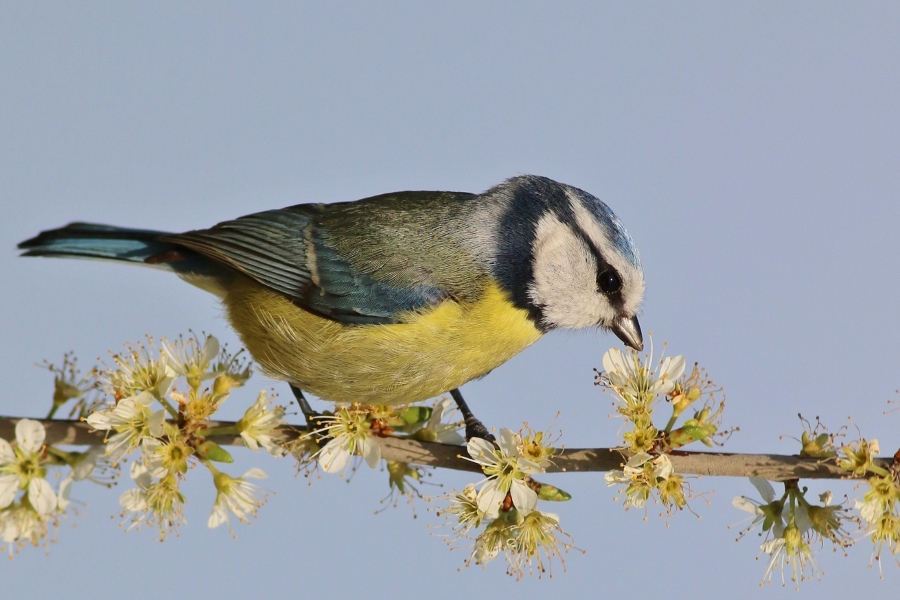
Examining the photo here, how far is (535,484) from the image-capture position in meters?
2.07

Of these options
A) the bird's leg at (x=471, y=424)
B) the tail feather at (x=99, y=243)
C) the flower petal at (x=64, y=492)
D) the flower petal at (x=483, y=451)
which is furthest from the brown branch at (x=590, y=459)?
the tail feather at (x=99, y=243)

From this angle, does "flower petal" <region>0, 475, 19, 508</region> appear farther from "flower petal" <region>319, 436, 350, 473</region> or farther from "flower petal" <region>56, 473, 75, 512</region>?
"flower petal" <region>319, 436, 350, 473</region>

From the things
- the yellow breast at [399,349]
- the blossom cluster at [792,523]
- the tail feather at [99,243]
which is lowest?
the blossom cluster at [792,523]

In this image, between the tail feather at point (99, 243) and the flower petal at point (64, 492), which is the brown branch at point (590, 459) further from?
the tail feather at point (99, 243)

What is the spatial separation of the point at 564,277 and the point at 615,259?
17 cm

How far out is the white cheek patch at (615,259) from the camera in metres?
2.42

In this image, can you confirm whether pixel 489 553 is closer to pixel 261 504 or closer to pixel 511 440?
pixel 511 440

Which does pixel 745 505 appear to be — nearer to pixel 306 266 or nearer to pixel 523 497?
pixel 523 497

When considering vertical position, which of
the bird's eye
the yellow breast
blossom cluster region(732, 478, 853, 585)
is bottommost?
blossom cluster region(732, 478, 853, 585)

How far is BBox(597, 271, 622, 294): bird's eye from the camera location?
246 cm

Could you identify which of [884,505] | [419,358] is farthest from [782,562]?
[419,358]

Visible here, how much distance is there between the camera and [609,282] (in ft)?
8.10

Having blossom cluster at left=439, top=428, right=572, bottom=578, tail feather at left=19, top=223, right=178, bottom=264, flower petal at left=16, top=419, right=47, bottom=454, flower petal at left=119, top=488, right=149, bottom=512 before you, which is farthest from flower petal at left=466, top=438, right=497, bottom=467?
tail feather at left=19, top=223, right=178, bottom=264

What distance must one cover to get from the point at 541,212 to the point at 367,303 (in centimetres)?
64
